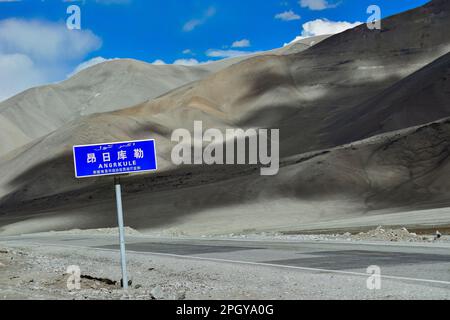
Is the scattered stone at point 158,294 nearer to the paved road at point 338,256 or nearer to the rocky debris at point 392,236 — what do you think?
the paved road at point 338,256

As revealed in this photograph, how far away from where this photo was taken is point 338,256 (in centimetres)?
1719

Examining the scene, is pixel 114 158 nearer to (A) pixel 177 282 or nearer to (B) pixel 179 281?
(A) pixel 177 282

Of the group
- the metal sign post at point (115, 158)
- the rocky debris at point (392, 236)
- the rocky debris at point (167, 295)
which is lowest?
the rocky debris at point (392, 236)

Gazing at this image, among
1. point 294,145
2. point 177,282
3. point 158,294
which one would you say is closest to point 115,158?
point 158,294

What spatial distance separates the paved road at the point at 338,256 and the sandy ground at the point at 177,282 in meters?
0.74

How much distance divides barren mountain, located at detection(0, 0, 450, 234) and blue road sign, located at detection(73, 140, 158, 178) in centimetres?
3314

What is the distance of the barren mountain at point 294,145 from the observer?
54156 mm

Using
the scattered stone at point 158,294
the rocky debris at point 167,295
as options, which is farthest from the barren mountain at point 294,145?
the scattered stone at point 158,294

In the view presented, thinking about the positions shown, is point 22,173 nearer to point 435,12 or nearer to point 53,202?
point 53,202

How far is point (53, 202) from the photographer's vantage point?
7812cm

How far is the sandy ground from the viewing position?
10453mm

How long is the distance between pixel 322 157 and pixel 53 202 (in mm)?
35158

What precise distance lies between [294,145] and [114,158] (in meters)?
78.8
